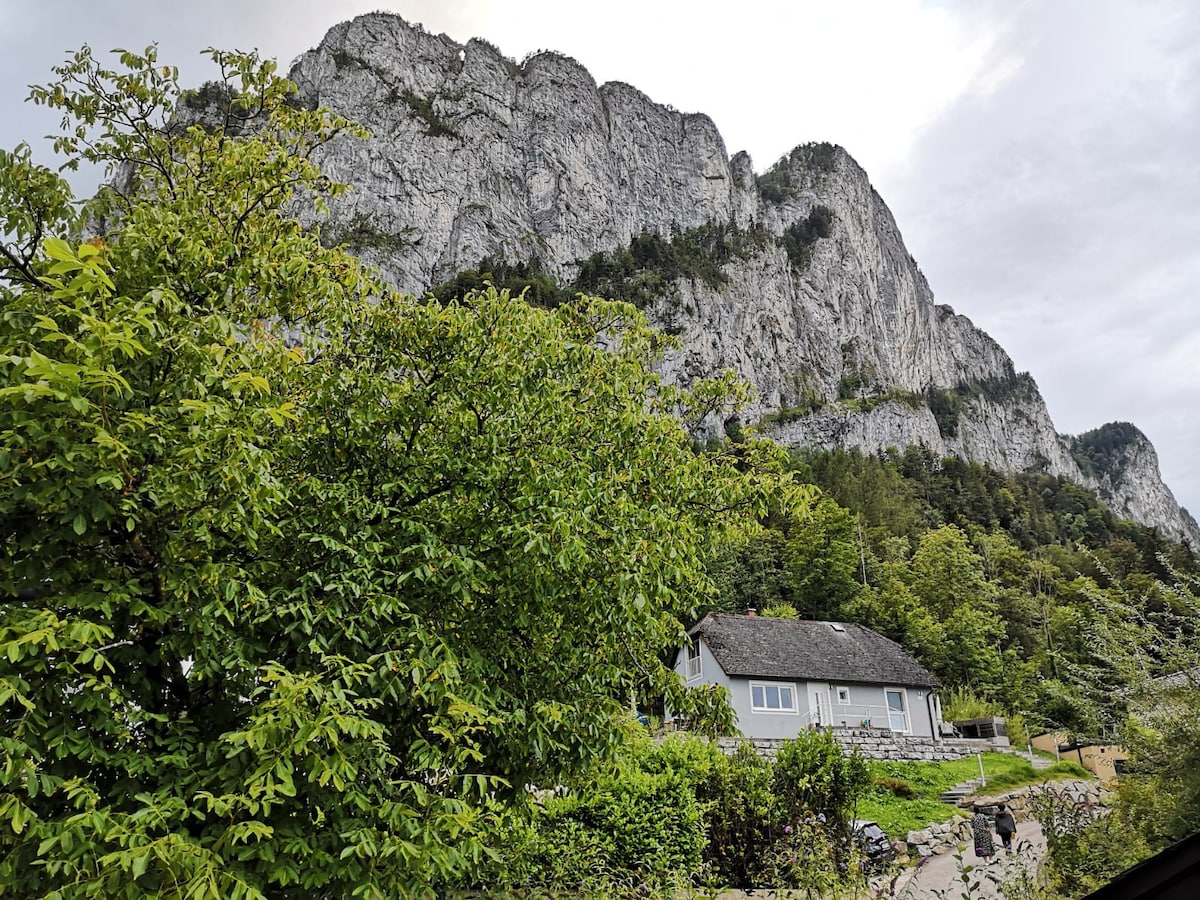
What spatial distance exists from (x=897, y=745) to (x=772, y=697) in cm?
616

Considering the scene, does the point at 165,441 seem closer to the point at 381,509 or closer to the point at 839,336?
the point at 381,509

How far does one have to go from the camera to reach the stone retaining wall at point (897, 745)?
29.8 m

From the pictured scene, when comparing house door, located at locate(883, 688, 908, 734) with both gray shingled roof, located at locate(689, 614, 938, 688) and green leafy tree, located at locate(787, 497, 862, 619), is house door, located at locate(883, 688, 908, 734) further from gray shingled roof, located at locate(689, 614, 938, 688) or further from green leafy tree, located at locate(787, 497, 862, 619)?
green leafy tree, located at locate(787, 497, 862, 619)

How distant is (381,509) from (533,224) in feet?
407

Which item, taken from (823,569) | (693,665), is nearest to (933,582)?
(823,569)

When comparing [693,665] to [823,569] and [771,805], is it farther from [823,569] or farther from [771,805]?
[771,805]

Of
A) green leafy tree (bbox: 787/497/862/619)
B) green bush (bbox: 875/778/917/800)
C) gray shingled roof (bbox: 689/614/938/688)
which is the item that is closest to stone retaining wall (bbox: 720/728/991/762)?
green bush (bbox: 875/778/917/800)

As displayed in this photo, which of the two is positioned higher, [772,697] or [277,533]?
[277,533]

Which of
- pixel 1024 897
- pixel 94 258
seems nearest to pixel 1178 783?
pixel 1024 897

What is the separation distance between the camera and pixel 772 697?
35.7 m

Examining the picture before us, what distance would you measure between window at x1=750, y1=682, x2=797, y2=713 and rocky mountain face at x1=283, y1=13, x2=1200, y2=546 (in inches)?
2940

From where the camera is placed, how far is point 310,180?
6.82m

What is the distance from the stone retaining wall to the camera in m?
29.8

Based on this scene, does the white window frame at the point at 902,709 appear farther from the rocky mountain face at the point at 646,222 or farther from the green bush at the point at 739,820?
the rocky mountain face at the point at 646,222
